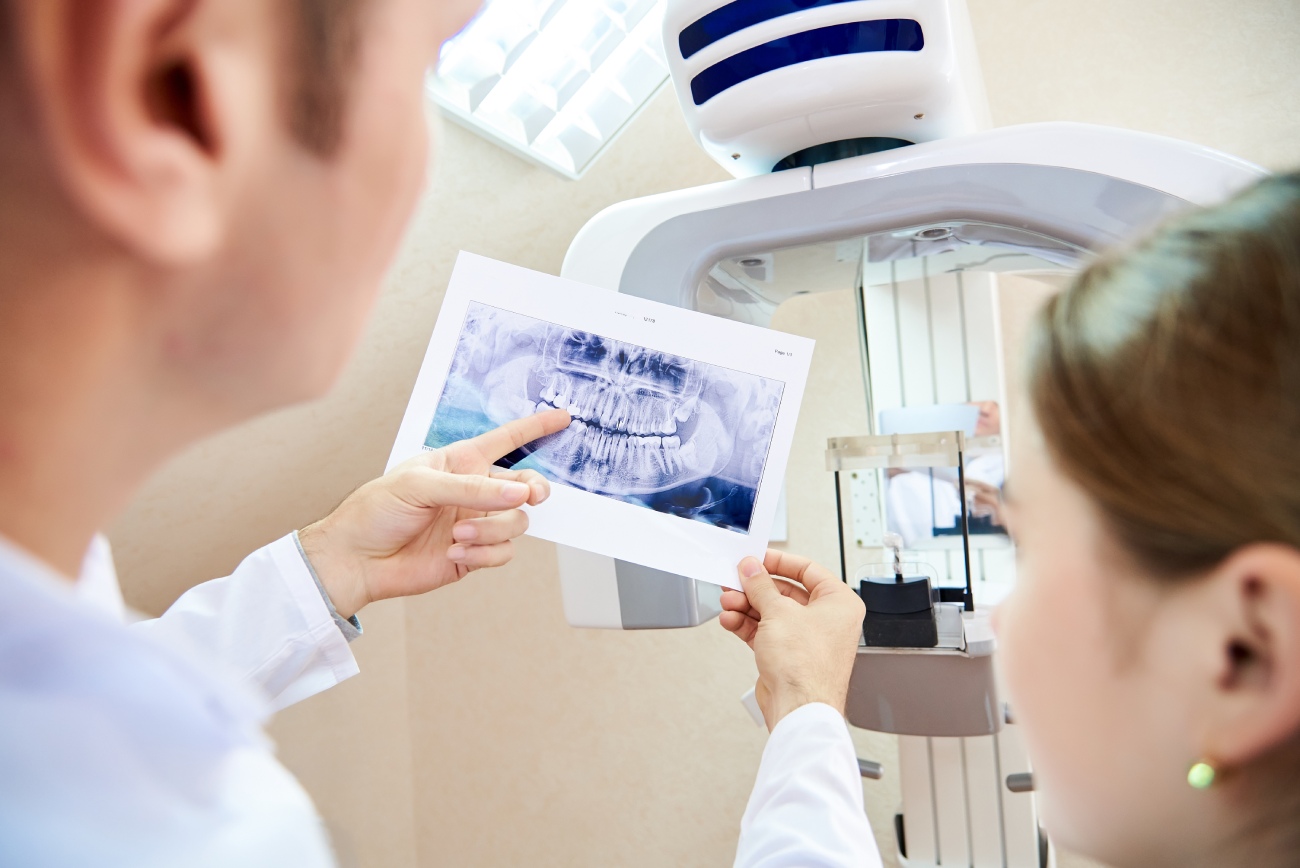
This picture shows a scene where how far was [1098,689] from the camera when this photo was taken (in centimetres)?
51

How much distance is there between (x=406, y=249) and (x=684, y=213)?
1.05m

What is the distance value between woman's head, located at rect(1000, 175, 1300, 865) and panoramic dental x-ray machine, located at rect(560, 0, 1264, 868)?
0.34 meters

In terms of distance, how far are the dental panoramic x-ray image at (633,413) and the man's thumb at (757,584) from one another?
41 mm

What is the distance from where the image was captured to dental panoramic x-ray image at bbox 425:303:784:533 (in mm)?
952

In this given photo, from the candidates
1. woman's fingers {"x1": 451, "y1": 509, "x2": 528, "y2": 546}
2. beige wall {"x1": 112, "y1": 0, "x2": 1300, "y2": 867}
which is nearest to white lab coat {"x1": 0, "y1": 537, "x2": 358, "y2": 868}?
woman's fingers {"x1": 451, "y1": 509, "x2": 528, "y2": 546}

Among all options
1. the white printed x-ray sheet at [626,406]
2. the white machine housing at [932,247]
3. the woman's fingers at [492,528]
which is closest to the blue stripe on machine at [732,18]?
the white machine housing at [932,247]

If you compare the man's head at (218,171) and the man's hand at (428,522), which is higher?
the man's head at (218,171)

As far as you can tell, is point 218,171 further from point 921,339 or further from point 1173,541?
point 921,339

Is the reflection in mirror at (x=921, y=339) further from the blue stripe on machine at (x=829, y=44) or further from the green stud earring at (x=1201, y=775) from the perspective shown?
the green stud earring at (x=1201, y=775)

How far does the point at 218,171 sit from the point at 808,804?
67 centimetres

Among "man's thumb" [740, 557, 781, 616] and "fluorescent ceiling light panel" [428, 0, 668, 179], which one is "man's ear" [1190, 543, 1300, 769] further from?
"fluorescent ceiling light panel" [428, 0, 668, 179]

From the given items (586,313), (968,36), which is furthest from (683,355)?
(968,36)

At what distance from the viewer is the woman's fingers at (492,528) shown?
962 millimetres

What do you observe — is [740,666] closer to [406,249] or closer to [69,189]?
[406,249]
